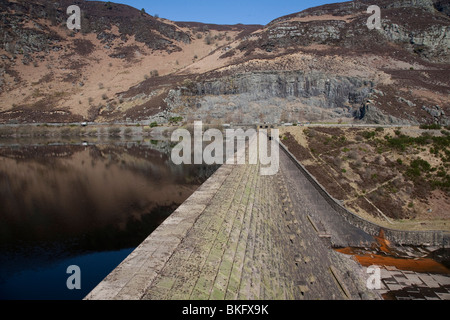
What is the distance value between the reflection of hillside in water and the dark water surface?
0.05m

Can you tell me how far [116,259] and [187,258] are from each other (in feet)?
34.9

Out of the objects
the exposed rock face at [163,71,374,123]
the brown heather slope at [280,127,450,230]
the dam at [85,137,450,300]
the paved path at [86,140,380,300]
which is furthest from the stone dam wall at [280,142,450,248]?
the exposed rock face at [163,71,374,123]

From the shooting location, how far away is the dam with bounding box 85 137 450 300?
4.09m

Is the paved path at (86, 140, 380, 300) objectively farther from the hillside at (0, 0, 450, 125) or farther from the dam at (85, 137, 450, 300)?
the hillside at (0, 0, 450, 125)

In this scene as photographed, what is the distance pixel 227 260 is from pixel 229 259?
0.08 metres

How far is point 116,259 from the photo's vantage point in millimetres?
13758

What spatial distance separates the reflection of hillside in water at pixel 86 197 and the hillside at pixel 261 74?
28757 mm

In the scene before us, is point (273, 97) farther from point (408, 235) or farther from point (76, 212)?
point (76, 212)

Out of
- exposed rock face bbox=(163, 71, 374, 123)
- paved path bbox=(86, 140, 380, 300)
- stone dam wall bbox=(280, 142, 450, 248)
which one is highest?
exposed rock face bbox=(163, 71, 374, 123)

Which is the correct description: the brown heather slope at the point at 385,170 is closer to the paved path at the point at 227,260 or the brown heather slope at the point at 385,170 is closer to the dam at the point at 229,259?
the dam at the point at 229,259

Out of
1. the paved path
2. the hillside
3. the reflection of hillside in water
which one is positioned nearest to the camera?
the paved path

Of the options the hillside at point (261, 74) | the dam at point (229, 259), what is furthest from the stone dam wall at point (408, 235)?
the hillside at point (261, 74)
